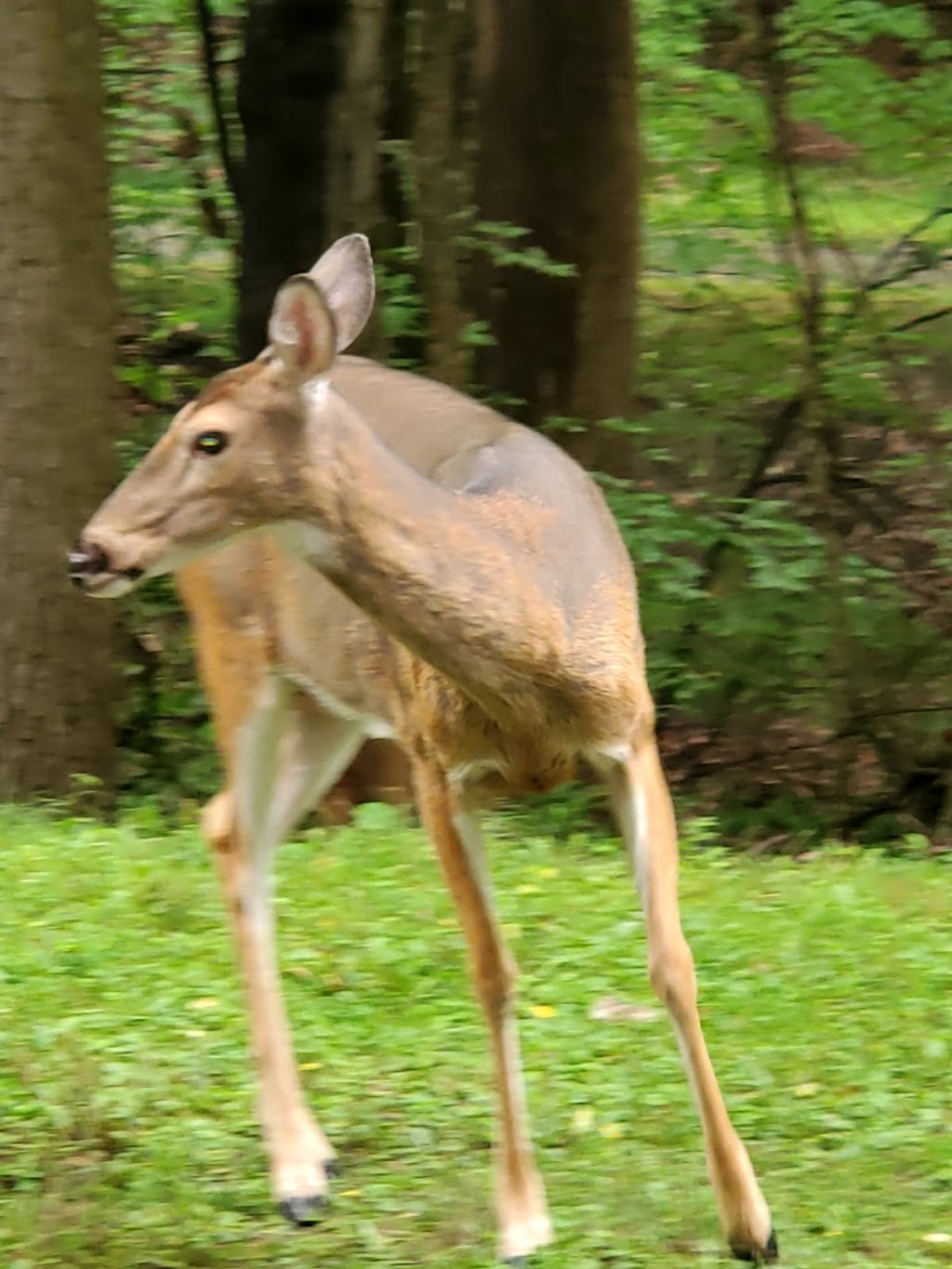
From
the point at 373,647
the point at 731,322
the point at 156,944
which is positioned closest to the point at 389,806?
the point at 156,944

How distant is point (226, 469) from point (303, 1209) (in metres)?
1.80

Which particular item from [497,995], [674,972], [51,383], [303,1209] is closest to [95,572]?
[497,995]

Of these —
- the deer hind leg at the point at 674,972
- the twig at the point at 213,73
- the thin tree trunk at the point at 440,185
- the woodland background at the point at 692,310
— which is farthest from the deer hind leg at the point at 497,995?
the twig at the point at 213,73

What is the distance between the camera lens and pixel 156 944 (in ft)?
22.0

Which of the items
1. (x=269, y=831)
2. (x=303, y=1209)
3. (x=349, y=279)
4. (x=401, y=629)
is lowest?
(x=303, y=1209)

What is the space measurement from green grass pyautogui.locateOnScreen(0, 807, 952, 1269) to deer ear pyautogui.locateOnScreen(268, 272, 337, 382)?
1888 mm

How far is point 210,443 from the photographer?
4.51 m

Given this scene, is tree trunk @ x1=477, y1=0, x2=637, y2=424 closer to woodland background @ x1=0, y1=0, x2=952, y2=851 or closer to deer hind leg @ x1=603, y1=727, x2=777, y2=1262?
woodland background @ x1=0, y1=0, x2=952, y2=851

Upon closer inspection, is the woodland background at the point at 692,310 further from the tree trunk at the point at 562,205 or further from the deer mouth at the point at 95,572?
the deer mouth at the point at 95,572

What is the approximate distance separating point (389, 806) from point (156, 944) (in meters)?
2.27

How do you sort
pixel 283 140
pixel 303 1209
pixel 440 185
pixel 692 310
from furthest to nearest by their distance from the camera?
pixel 692 310
pixel 440 185
pixel 283 140
pixel 303 1209

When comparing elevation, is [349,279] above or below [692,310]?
above

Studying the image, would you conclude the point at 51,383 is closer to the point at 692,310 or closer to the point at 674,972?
the point at 674,972

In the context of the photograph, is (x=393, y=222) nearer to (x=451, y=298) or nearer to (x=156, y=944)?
(x=451, y=298)
